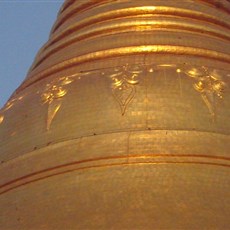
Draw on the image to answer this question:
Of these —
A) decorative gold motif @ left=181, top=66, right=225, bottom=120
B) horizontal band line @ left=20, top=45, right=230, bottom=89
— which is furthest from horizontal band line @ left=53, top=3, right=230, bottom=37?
decorative gold motif @ left=181, top=66, right=225, bottom=120

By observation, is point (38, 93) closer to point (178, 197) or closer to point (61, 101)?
point (61, 101)

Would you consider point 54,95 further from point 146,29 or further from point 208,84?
point 208,84

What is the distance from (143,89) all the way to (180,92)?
0.79ft

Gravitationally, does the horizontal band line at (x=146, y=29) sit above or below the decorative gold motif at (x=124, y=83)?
above

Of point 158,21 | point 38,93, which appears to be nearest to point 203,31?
point 158,21

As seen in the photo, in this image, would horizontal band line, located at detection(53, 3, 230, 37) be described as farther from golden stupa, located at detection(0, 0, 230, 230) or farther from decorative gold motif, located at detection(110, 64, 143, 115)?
decorative gold motif, located at detection(110, 64, 143, 115)

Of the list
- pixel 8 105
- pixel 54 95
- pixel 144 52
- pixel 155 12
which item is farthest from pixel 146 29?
pixel 8 105

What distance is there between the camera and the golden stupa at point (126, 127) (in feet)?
16.4

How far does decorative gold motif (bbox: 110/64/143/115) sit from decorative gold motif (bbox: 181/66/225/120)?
1.14 ft

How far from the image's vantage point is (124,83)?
577 centimetres

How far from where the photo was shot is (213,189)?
5.10 metres

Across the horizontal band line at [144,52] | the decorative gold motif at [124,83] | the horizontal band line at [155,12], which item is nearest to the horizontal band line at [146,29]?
the horizontal band line at [155,12]

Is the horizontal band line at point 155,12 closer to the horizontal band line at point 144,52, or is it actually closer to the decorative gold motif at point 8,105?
the horizontal band line at point 144,52

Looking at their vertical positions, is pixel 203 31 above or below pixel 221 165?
above
